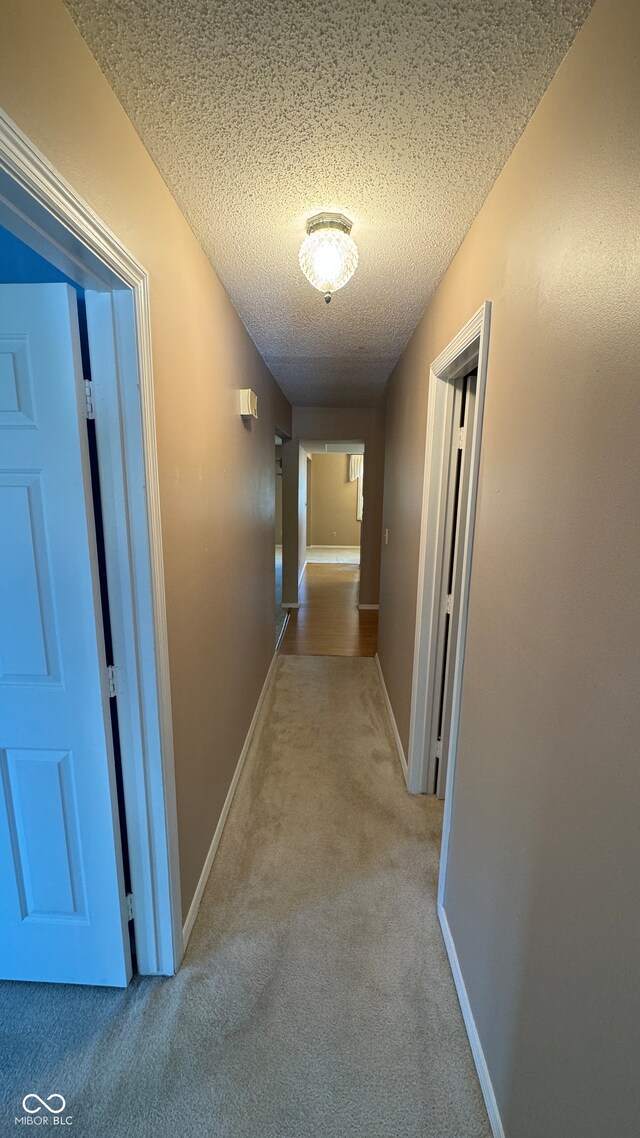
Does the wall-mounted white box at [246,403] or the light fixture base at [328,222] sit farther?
the wall-mounted white box at [246,403]

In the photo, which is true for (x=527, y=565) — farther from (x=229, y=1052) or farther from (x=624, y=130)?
(x=229, y=1052)

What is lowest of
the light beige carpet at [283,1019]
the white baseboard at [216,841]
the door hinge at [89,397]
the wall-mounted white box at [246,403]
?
A: the light beige carpet at [283,1019]

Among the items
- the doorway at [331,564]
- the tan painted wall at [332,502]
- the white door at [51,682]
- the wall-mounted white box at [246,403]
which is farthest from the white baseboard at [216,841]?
the tan painted wall at [332,502]

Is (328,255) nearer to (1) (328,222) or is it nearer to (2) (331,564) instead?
(1) (328,222)

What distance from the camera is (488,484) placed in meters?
1.25

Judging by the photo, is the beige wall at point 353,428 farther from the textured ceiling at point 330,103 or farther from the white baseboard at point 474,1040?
the white baseboard at point 474,1040

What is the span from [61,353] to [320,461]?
9314 mm

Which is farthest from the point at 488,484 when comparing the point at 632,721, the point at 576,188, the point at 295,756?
the point at 295,756

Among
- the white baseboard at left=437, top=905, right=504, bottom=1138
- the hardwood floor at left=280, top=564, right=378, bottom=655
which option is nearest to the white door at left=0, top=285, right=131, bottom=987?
the white baseboard at left=437, top=905, right=504, bottom=1138

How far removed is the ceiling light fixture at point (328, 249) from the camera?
1.36m

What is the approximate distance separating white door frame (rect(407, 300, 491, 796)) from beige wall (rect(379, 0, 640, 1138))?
0.16 m

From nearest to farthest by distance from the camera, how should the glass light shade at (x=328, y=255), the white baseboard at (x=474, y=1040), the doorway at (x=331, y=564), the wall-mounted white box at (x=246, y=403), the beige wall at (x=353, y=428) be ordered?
the white baseboard at (x=474, y=1040) → the glass light shade at (x=328, y=255) → the wall-mounted white box at (x=246, y=403) → the doorway at (x=331, y=564) → the beige wall at (x=353, y=428)

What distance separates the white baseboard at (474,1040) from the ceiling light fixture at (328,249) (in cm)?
225

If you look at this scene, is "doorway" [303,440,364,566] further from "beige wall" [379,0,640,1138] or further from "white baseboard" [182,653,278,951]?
"beige wall" [379,0,640,1138]
